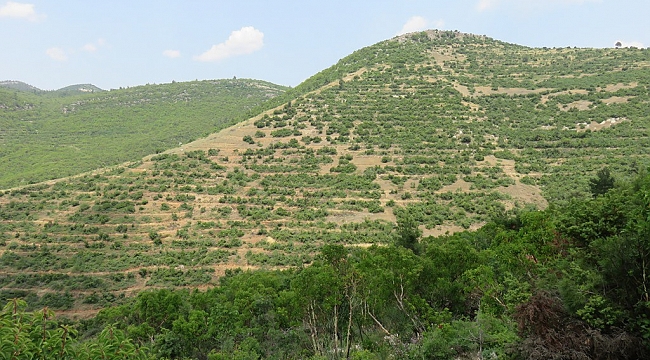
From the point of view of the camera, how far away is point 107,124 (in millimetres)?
86438

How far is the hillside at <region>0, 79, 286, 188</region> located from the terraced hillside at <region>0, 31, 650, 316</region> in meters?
19.0

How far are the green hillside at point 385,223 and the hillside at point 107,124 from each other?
7.84m

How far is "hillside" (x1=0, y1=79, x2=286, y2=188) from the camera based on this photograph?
211 ft

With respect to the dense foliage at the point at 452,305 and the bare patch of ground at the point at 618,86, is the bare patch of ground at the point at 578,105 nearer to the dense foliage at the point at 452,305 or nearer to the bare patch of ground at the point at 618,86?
the bare patch of ground at the point at 618,86

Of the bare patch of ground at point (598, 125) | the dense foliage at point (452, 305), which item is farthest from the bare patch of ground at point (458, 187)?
the dense foliage at point (452, 305)

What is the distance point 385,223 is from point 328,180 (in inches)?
384

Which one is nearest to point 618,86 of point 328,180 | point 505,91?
point 505,91

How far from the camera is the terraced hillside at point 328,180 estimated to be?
33.4 metres

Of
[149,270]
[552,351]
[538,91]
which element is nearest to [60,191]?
[149,270]

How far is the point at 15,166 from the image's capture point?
62531mm

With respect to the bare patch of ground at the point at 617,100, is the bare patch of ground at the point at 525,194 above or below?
below

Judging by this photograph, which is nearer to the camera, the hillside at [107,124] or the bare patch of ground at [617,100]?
the bare patch of ground at [617,100]

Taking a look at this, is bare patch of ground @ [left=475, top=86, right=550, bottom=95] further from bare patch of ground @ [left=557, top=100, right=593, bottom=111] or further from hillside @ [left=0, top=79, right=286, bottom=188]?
hillside @ [left=0, top=79, right=286, bottom=188]

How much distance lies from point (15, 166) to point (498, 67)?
84.0 meters
